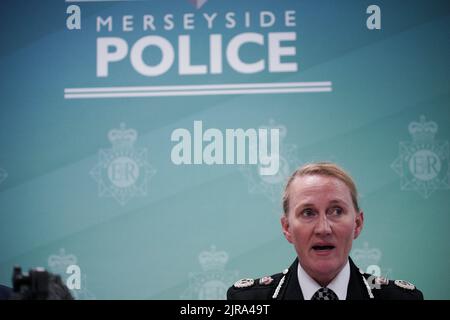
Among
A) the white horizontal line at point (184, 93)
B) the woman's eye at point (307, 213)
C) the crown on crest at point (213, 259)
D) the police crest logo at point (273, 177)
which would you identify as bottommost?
the crown on crest at point (213, 259)

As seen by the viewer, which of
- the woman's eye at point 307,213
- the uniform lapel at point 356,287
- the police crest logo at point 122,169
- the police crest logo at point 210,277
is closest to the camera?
the uniform lapel at point 356,287

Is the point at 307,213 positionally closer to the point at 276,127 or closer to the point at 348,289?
the point at 348,289

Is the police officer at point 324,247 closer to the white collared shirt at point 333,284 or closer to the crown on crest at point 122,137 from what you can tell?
the white collared shirt at point 333,284

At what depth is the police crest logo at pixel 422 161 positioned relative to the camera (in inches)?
157

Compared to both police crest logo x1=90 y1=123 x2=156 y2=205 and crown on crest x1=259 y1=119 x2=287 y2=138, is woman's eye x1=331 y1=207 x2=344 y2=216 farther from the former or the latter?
police crest logo x1=90 y1=123 x2=156 y2=205

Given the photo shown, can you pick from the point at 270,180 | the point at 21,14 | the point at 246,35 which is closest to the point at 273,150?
the point at 270,180

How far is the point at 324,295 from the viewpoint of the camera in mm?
2221

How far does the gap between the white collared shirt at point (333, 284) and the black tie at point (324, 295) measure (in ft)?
0.04

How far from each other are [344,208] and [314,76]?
1.93 metres

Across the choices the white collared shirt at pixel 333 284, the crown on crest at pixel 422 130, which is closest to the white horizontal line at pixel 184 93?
the crown on crest at pixel 422 130


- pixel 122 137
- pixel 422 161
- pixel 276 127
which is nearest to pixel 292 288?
pixel 276 127

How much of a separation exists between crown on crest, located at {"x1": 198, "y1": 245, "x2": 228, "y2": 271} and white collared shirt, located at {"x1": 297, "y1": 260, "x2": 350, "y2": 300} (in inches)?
69.4

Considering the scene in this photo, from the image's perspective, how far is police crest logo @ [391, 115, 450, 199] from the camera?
3.98 m

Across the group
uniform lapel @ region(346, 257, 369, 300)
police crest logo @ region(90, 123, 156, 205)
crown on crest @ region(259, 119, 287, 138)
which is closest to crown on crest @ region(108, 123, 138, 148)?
police crest logo @ region(90, 123, 156, 205)
